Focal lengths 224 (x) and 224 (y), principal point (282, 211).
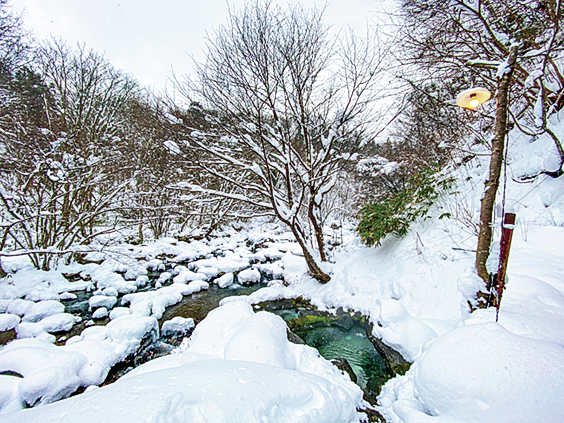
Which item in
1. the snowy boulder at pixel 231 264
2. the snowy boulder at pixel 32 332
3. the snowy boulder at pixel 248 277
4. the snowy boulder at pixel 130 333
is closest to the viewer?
the snowy boulder at pixel 130 333

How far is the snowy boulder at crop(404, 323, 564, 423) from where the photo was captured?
1.18 metres

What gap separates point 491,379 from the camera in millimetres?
1340

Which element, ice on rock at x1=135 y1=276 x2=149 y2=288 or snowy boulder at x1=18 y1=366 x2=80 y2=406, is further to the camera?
ice on rock at x1=135 y1=276 x2=149 y2=288

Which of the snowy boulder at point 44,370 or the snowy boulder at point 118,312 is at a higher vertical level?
the snowy boulder at point 44,370

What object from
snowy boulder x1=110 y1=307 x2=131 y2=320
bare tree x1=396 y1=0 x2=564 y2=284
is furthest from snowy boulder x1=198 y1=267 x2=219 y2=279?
bare tree x1=396 y1=0 x2=564 y2=284

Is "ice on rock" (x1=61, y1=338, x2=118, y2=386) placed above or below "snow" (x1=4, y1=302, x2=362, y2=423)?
below

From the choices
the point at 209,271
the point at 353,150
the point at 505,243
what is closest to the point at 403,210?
the point at 353,150

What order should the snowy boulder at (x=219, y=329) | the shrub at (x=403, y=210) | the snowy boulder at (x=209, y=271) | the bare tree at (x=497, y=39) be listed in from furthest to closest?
the snowy boulder at (x=209, y=271)
the shrub at (x=403, y=210)
the bare tree at (x=497, y=39)
the snowy boulder at (x=219, y=329)

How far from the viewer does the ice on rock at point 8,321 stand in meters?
3.38

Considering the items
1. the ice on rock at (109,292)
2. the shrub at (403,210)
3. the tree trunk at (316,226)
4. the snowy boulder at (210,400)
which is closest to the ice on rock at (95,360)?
the snowy boulder at (210,400)

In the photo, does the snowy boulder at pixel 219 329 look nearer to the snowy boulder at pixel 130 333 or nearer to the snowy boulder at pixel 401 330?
the snowy boulder at pixel 130 333

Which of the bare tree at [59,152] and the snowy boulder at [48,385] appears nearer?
the snowy boulder at [48,385]

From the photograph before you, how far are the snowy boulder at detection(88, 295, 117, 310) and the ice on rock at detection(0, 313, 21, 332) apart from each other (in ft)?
3.05

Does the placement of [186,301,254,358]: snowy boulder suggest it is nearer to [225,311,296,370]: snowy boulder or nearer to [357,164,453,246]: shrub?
[225,311,296,370]: snowy boulder
